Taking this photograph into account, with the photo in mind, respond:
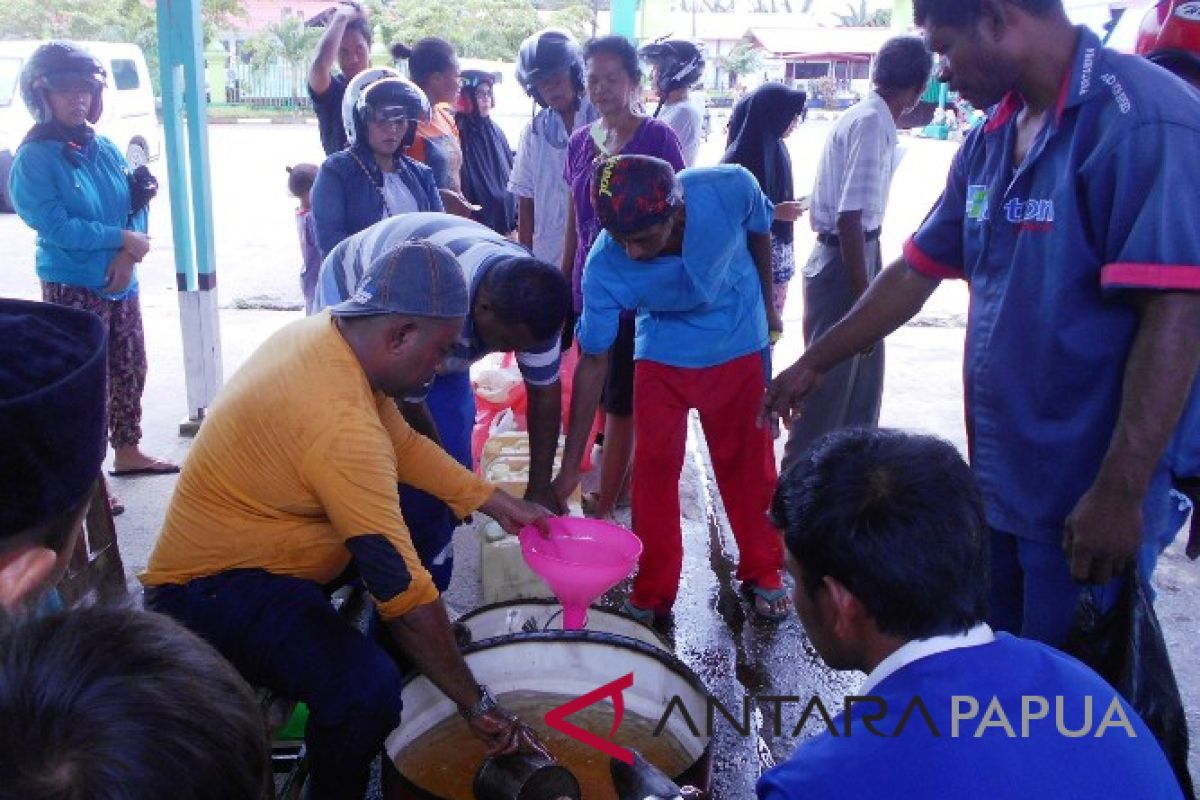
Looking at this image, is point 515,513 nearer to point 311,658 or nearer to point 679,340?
point 311,658

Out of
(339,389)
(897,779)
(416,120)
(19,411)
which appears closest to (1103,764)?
(897,779)

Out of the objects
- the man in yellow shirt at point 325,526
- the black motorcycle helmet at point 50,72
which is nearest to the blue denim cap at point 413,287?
the man in yellow shirt at point 325,526

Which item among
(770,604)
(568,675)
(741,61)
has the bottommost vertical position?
(770,604)

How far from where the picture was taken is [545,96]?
436 cm

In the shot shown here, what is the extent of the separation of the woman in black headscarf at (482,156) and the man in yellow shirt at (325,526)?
3.38m

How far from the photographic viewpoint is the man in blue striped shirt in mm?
2449

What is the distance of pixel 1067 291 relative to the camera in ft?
5.77

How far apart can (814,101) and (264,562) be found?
35.8 metres

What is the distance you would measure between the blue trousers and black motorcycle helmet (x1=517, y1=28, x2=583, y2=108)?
1.76 m

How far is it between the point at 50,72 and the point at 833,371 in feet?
10.3

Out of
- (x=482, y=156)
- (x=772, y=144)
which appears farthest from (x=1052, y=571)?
(x=482, y=156)

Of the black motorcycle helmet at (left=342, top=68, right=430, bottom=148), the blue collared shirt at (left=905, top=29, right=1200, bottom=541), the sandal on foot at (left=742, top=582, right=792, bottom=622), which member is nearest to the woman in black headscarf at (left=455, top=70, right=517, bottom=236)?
the black motorcycle helmet at (left=342, top=68, right=430, bottom=148)

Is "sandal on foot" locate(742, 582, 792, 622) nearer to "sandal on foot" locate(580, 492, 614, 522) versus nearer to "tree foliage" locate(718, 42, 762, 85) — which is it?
"sandal on foot" locate(580, 492, 614, 522)

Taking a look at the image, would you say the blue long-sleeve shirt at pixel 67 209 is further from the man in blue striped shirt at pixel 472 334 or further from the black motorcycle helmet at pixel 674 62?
the black motorcycle helmet at pixel 674 62
